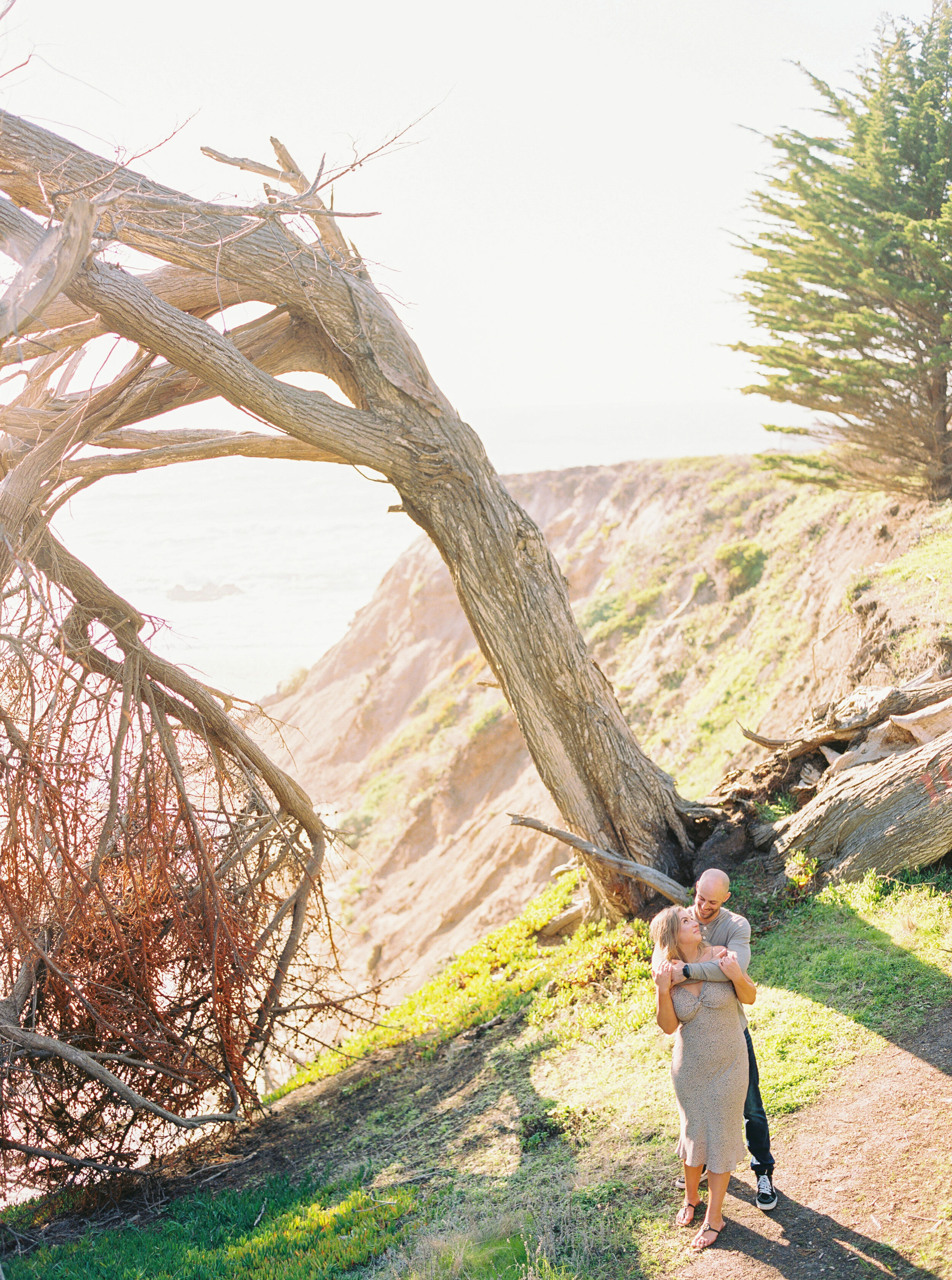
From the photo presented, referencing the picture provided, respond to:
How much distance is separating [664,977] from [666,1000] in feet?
0.31

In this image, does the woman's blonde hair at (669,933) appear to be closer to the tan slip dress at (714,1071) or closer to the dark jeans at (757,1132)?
the tan slip dress at (714,1071)

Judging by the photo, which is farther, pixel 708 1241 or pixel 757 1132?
pixel 757 1132

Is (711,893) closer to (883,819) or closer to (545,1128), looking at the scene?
(545,1128)

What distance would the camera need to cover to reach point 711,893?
3.71m

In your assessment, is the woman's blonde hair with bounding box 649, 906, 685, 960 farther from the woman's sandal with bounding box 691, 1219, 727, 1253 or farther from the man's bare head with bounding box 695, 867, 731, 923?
the woman's sandal with bounding box 691, 1219, 727, 1253

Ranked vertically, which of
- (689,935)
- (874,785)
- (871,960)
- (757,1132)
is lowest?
(871,960)

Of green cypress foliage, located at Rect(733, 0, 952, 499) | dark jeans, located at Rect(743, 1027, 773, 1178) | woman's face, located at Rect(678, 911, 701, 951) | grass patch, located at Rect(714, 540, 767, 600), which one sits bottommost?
dark jeans, located at Rect(743, 1027, 773, 1178)

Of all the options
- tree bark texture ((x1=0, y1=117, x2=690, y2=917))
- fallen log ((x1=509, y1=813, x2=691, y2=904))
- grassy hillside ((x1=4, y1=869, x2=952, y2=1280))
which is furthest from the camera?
fallen log ((x1=509, y1=813, x2=691, y2=904))

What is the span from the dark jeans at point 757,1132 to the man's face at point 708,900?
46 centimetres

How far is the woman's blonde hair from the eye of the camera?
3586 mm

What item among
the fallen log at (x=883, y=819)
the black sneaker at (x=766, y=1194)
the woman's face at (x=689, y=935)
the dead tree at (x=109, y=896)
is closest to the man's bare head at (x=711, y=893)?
the woman's face at (x=689, y=935)

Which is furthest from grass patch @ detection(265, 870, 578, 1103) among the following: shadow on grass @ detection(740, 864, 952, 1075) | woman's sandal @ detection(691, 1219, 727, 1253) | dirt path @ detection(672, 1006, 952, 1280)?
woman's sandal @ detection(691, 1219, 727, 1253)

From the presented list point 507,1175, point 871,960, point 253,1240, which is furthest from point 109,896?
point 871,960

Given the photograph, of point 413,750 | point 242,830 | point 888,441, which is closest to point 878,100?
point 888,441
